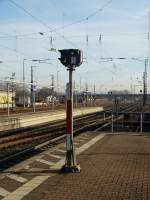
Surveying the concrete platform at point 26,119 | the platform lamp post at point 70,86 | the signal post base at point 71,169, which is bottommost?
the concrete platform at point 26,119

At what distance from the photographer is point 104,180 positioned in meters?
10.4

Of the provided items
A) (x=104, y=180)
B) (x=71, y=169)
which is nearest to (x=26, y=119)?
(x=71, y=169)

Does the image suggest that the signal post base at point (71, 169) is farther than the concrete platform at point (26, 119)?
No

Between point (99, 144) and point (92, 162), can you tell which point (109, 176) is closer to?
point (92, 162)

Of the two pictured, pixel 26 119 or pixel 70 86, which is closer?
pixel 70 86

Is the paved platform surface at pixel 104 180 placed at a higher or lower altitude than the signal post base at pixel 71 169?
lower

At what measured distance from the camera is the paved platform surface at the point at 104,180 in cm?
901

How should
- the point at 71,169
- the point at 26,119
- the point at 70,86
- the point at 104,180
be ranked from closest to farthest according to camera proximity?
1. the point at 104,180
2. the point at 71,169
3. the point at 70,86
4. the point at 26,119

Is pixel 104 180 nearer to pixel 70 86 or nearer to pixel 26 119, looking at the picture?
pixel 70 86

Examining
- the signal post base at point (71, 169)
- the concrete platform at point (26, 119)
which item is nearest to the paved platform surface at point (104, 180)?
the signal post base at point (71, 169)

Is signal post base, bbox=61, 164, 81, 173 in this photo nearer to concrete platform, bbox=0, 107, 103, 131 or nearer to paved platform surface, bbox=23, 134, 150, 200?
paved platform surface, bbox=23, 134, 150, 200

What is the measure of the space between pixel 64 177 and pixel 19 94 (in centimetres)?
10560

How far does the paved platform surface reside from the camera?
9008mm

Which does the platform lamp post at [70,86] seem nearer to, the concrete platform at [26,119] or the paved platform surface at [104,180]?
the paved platform surface at [104,180]
